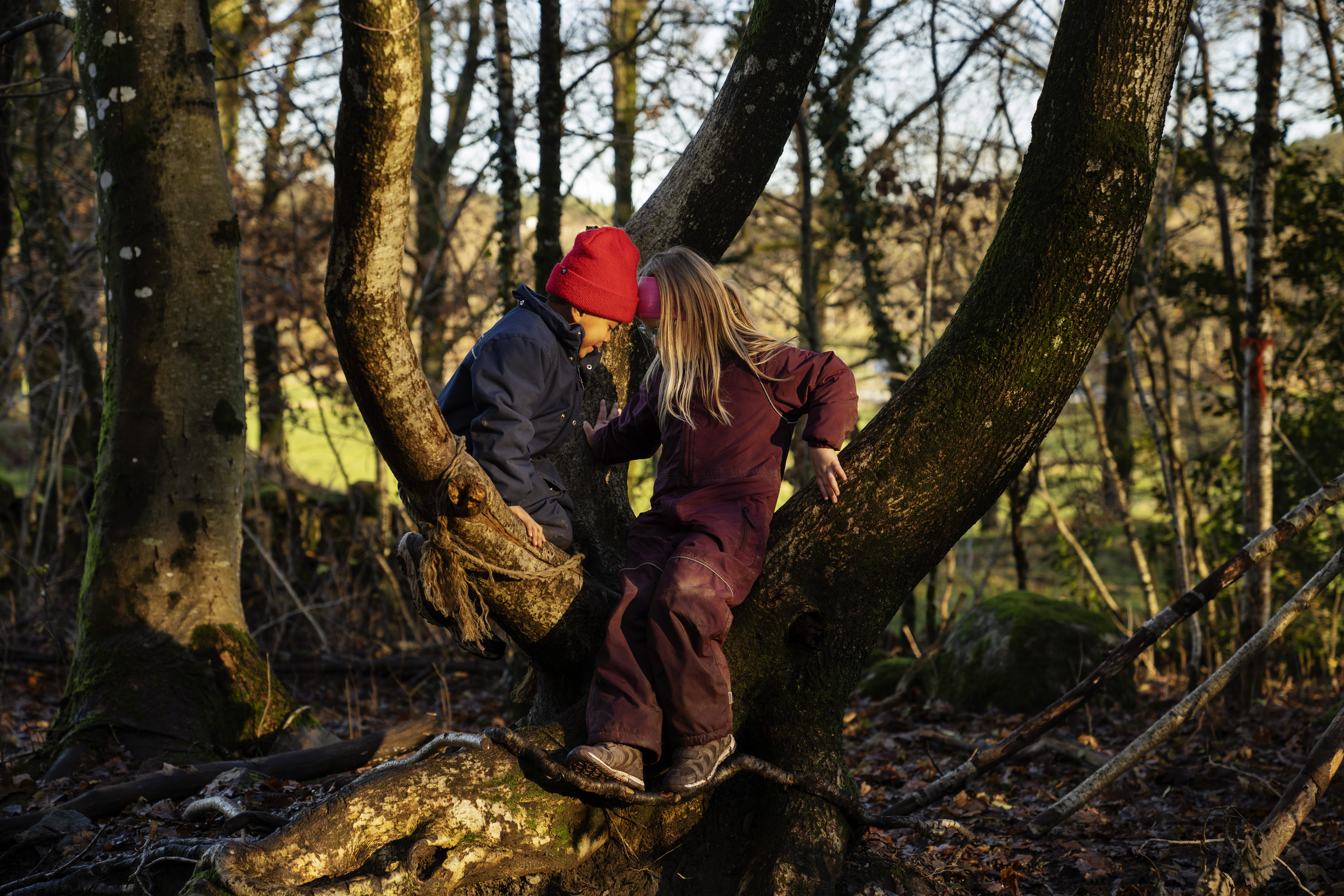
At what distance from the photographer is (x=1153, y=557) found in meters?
10.1

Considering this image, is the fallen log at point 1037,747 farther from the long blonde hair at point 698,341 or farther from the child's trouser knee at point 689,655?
the long blonde hair at point 698,341

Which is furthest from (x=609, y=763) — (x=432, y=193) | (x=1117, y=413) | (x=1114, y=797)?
(x=1117, y=413)

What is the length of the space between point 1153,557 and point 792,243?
23.8ft

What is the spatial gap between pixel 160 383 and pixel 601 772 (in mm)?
3395

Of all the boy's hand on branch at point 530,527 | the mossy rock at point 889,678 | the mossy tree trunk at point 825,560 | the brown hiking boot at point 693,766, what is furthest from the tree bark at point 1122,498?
the boy's hand on branch at point 530,527

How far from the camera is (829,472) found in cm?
295

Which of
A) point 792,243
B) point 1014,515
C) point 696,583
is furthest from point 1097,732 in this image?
point 792,243

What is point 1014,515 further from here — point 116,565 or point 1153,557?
point 116,565

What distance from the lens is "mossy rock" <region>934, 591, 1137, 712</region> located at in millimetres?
6617

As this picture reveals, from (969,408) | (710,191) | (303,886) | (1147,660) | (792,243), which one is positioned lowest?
(1147,660)

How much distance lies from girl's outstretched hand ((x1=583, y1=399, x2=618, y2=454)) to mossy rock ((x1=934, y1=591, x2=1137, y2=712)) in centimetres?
455

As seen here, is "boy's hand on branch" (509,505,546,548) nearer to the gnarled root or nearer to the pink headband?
the gnarled root

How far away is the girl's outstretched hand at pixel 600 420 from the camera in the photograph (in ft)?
11.5

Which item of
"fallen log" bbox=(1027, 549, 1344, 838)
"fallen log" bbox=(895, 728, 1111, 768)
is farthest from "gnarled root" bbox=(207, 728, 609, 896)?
"fallen log" bbox=(895, 728, 1111, 768)
